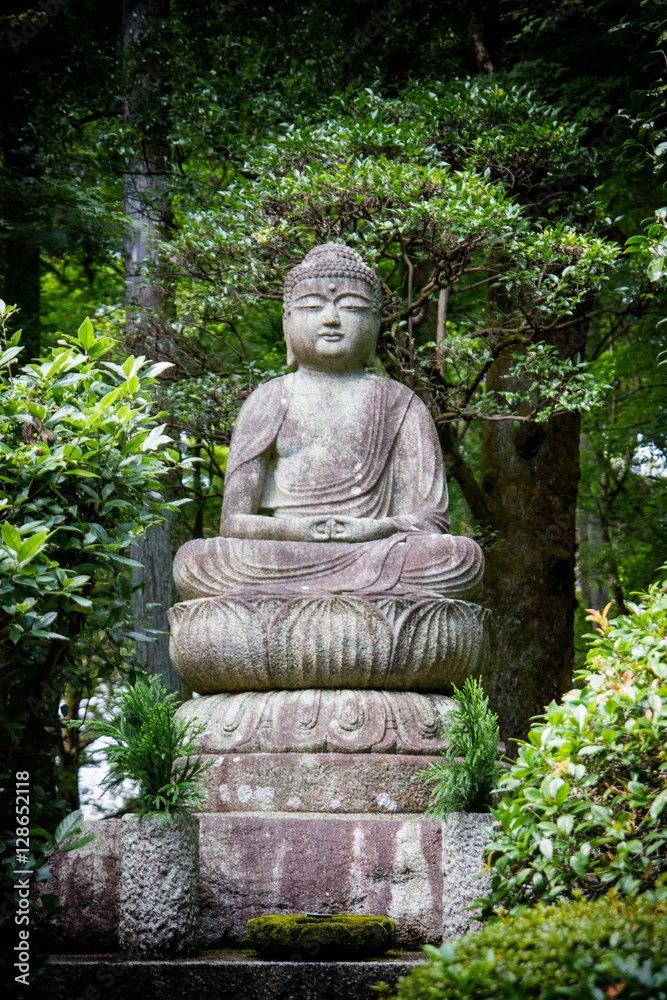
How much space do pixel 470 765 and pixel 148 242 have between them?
23.0 ft

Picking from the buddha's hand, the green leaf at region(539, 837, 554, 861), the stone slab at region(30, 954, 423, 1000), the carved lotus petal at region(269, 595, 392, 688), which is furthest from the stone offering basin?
the green leaf at region(539, 837, 554, 861)

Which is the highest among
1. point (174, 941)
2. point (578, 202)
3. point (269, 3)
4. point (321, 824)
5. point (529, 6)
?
point (269, 3)

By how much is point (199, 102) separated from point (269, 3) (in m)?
1.84

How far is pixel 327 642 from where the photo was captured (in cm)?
558

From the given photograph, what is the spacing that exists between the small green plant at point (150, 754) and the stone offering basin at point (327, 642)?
1.13 meters

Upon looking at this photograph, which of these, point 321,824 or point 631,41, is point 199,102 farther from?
point 321,824

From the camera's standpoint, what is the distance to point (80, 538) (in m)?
4.11

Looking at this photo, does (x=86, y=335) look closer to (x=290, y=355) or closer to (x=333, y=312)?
(x=333, y=312)

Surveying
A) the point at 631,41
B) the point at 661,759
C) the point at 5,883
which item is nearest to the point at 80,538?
the point at 5,883

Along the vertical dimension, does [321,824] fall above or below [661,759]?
below

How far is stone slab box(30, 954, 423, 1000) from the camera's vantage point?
3971 mm

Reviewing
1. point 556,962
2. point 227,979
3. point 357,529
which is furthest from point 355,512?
point 556,962

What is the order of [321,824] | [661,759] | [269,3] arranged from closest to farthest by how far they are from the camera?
[661,759], [321,824], [269,3]

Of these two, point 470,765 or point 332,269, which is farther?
point 332,269
